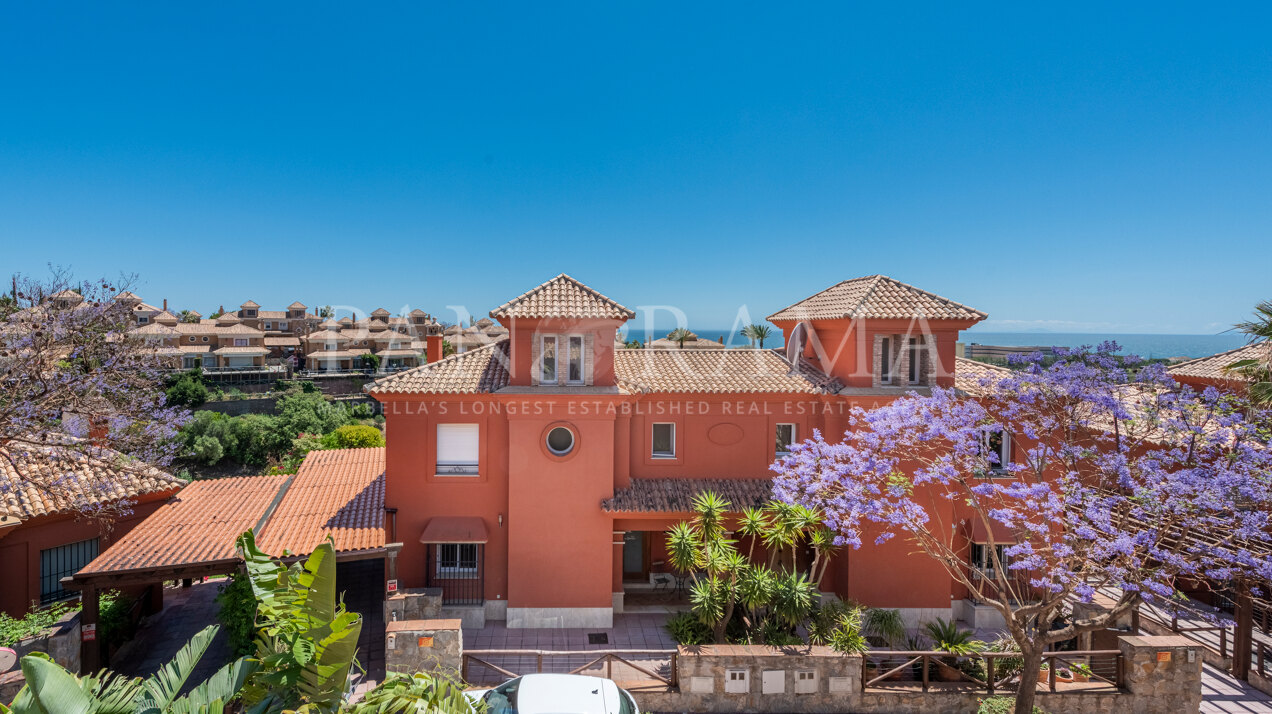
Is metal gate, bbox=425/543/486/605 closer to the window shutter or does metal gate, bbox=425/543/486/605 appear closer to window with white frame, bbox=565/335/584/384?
the window shutter

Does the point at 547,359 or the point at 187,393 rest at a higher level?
the point at 547,359

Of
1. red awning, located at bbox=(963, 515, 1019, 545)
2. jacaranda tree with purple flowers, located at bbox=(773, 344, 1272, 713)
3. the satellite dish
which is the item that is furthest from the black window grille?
red awning, located at bbox=(963, 515, 1019, 545)

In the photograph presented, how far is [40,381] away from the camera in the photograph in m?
12.1

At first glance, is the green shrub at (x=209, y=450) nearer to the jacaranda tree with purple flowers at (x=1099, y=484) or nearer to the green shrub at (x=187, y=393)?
the green shrub at (x=187, y=393)

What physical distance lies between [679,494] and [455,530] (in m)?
6.55

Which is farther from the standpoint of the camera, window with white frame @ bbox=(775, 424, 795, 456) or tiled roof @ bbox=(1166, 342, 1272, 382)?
tiled roof @ bbox=(1166, 342, 1272, 382)

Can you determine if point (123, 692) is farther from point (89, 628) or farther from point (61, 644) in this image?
point (89, 628)

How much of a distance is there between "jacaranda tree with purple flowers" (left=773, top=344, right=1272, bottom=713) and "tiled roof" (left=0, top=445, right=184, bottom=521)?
17.1 meters

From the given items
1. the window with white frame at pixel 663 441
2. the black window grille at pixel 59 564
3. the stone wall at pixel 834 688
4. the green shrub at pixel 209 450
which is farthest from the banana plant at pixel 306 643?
the green shrub at pixel 209 450

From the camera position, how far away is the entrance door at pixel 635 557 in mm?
19797

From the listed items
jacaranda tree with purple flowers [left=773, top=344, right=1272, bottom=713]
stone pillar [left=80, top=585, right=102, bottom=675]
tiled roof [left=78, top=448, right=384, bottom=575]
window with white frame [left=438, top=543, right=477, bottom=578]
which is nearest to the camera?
jacaranda tree with purple flowers [left=773, top=344, right=1272, bottom=713]

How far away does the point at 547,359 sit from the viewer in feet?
55.1

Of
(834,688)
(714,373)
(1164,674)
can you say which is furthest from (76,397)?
(1164,674)

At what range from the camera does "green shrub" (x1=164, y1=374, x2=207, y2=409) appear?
54.0 m
